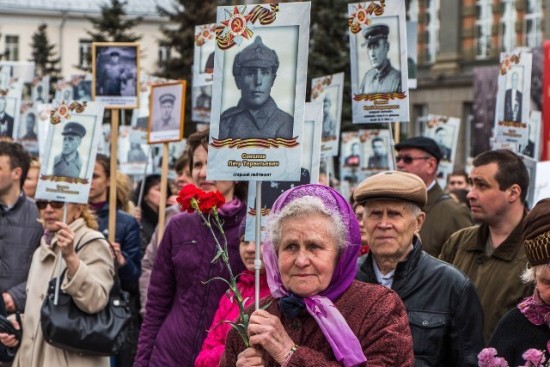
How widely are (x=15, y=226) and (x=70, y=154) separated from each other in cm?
57

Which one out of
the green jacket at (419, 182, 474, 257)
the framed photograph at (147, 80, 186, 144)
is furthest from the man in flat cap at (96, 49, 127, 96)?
the green jacket at (419, 182, 474, 257)

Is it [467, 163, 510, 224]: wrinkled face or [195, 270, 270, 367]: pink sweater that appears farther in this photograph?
[467, 163, 510, 224]: wrinkled face

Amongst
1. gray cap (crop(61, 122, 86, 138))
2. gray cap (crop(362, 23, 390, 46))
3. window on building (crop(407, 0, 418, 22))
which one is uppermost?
window on building (crop(407, 0, 418, 22))

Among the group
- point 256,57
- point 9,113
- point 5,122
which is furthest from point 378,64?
point 9,113

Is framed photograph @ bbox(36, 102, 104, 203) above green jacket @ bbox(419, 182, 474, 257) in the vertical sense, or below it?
above

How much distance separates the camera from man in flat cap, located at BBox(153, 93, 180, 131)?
33.6ft

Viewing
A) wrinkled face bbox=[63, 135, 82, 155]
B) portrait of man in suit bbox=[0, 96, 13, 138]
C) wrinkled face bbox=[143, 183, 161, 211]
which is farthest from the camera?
portrait of man in suit bbox=[0, 96, 13, 138]

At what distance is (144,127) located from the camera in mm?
14734

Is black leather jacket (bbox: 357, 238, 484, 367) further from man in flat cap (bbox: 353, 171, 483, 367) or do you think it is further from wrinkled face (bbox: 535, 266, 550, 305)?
wrinkled face (bbox: 535, 266, 550, 305)

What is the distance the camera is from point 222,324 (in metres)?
5.43

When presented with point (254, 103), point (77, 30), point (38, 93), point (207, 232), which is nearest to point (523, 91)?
point (207, 232)

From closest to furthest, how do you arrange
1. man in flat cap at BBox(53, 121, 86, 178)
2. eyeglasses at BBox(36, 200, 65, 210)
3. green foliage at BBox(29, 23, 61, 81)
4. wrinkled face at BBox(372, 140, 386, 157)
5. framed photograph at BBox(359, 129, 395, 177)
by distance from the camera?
1. eyeglasses at BBox(36, 200, 65, 210)
2. man in flat cap at BBox(53, 121, 86, 178)
3. framed photograph at BBox(359, 129, 395, 177)
4. wrinkled face at BBox(372, 140, 386, 157)
5. green foliage at BBox(29, 23, 61, 81)

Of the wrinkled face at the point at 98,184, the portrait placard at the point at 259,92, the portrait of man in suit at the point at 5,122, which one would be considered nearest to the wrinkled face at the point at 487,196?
the portrait placard at the point at 259,92

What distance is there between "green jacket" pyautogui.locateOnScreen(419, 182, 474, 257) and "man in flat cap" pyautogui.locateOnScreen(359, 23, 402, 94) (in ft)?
2.45
